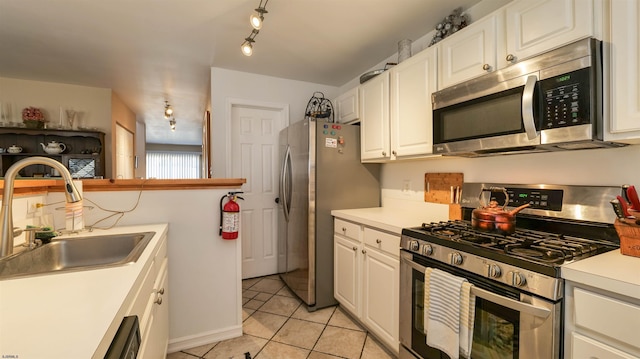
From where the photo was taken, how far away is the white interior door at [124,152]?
431 centimetres

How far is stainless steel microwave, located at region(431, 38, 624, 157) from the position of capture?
3.67 ft

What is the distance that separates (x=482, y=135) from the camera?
4.96ft

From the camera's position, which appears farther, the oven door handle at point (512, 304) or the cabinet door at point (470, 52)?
the cabinet door at point (470, 52)

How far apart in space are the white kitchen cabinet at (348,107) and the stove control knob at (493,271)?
1.76 meters

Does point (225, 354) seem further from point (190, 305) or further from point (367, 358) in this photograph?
point (367, 358)

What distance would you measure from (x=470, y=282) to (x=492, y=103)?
3.04 feet

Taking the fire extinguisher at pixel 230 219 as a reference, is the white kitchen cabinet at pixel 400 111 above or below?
above

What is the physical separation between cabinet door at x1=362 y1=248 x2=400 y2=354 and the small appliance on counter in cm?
9

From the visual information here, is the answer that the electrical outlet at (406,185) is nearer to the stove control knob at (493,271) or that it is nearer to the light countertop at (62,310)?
the stove control knob at (493,271)

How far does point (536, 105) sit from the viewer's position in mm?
1263

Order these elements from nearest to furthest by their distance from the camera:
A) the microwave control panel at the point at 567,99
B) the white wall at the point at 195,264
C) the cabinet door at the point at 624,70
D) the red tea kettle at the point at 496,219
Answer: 1. the cabinet door at the point at 624,70
2. the microwave control panel at the point at 567,99
3. the red tea kettle at the point at 496,219
4. the white wall at the point at 195,264

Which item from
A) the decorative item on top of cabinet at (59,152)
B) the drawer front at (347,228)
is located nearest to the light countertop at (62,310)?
the drawer front at (347,228)

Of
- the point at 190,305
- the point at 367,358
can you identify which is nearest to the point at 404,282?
the point at 367,358

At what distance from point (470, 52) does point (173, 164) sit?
10.5 metres
